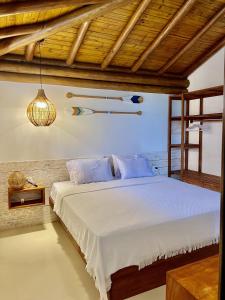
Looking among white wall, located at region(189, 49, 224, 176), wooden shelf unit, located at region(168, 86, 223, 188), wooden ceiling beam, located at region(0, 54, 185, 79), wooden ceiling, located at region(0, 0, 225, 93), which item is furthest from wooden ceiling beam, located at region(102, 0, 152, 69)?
white wall, located at region(189, 49, 224, 176)

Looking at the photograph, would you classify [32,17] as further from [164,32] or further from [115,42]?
[164,32]

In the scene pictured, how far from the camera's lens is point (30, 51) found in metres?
3.49

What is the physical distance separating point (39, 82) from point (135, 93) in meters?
1.82

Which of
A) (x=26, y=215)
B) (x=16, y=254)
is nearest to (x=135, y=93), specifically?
(x=26, y=215)

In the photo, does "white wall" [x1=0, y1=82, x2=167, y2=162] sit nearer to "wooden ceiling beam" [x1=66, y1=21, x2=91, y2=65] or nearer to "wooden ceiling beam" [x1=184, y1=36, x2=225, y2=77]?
"wooden ceiling beam" [x1=66, y1=21, x2=91, y2=65]

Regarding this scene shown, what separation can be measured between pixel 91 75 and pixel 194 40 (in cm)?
180

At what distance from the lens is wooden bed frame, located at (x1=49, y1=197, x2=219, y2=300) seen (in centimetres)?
215

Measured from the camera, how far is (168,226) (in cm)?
241

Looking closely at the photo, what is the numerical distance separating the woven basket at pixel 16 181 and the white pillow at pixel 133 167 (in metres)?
1.63

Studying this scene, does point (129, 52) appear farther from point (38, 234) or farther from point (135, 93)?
point (38, 234)

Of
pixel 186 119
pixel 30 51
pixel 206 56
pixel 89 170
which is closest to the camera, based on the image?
pixel 30 51

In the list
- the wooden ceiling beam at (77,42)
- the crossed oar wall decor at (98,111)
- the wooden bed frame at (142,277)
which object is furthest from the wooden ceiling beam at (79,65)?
the wooden bed frame at (142,277)

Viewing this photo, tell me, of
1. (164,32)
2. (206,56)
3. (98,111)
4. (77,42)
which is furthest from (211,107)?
(77,42)

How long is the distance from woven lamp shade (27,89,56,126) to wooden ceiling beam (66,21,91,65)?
738 mm
